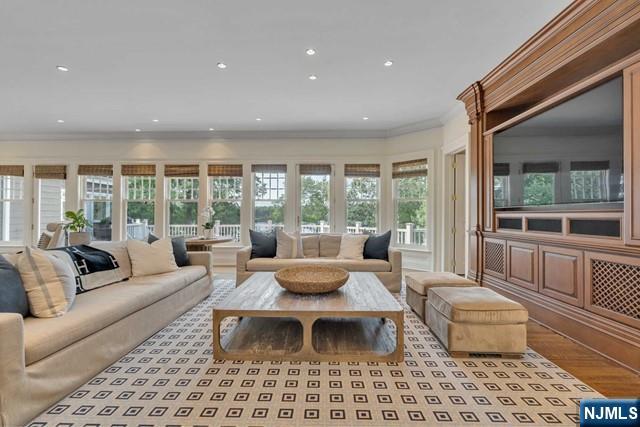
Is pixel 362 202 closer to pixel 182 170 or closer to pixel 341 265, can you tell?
pixel 341 265

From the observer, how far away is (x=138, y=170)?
677 cm

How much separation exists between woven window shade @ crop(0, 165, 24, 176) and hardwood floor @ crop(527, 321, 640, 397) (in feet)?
30.5

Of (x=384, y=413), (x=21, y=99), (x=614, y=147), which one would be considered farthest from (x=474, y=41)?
(x=21, y=99)

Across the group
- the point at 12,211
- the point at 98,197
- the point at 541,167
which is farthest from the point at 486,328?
the point at 12,211

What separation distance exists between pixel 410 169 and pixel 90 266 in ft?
17.0

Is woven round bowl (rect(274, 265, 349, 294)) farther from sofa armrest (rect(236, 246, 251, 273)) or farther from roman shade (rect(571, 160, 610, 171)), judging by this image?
roman shade (rect(571, 160, 610, 171))

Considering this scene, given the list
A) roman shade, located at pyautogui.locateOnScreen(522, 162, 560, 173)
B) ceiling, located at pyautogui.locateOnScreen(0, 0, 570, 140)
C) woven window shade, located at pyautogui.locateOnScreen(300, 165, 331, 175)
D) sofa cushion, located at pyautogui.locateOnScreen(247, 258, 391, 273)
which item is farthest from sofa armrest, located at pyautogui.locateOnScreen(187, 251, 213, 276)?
roman shade, located at pyautogui.locateOnScreen(522, 162, 560, 173)

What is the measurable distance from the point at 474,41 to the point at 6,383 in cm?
421

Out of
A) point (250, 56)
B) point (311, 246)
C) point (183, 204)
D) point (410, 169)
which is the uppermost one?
point (250, 56)

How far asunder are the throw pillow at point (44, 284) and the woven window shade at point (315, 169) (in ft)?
15.7

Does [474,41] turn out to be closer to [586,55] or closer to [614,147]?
[586,55]

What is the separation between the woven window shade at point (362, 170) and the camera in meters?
6.54

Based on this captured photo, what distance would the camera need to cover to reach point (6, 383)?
5.03 feet

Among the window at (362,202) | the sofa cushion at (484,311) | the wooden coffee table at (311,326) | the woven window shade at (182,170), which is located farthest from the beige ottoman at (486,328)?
the woven window shade at (182,170)
